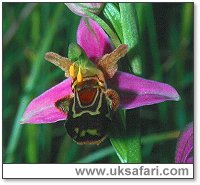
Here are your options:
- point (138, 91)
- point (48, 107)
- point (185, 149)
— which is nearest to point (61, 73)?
point (48, 107)

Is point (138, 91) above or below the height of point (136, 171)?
above

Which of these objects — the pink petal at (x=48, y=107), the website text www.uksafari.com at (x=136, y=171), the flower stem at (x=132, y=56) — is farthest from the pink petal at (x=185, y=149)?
the pink petal at (x=48, y=107)

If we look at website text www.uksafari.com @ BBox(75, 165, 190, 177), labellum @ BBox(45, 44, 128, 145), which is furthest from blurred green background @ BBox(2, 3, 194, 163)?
labellum @ BBox(45, 44, 128, 145)

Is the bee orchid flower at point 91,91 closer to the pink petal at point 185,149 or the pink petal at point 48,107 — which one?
the pink petal at point 48,107

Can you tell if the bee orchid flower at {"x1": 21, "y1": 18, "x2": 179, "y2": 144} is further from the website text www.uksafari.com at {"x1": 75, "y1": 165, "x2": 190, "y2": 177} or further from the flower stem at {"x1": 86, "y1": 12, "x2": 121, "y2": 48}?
the website text www.uksafari.com at {"x1": 75, "y1": 165, "x2": 190, "y2": 177}

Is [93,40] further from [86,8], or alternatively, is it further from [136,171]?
[136,171]

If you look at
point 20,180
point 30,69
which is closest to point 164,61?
point 30,69

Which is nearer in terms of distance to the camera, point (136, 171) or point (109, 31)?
point (109, 31)
